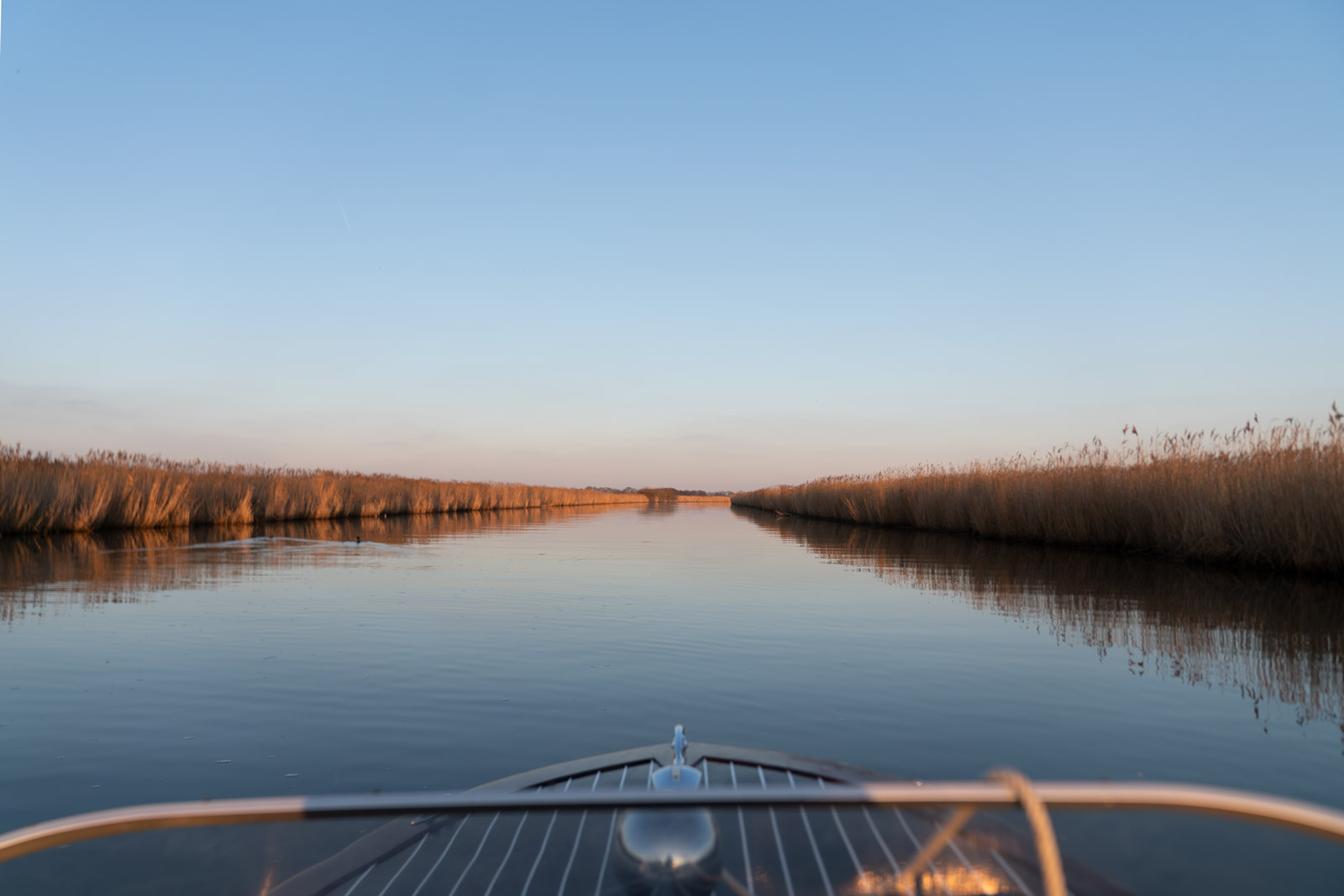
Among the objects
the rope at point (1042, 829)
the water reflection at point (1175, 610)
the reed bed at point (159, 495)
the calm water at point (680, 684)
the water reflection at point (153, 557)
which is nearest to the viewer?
the rope at point (1042, 829)

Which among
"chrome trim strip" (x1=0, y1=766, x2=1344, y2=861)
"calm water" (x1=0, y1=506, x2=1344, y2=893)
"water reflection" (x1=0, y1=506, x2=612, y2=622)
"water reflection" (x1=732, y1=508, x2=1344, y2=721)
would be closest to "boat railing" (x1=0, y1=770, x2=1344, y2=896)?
"chrome trim strip" (x1=0, y1=766, x2=1344, y2=861)

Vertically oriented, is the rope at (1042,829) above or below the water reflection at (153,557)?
above

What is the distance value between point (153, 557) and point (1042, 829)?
38.0 ft

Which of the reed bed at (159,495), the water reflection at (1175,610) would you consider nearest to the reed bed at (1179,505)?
the water reflection at (1175,610)

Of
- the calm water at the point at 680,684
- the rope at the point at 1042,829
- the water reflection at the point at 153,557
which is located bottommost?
the calm water at the point at 680,684

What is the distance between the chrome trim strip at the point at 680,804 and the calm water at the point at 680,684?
4.73 feet

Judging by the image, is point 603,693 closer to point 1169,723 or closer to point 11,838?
point 1169,723

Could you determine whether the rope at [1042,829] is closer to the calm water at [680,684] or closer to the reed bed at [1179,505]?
the calm water at [680,684]

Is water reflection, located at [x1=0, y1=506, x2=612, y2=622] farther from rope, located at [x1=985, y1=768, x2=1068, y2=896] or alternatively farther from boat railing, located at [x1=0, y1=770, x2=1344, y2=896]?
rope, located at [x1=985, y1=768, x2=1068, y2=896]

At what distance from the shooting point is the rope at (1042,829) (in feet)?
2.56

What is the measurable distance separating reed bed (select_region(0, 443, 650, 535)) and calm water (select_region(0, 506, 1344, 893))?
5939 mm

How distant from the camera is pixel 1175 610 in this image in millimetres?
5988

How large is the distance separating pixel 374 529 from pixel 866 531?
12360 millimetres

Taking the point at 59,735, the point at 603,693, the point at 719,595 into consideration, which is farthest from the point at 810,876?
the point at 719,595
